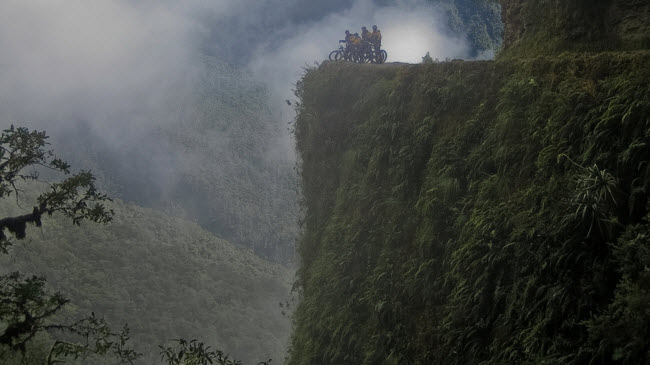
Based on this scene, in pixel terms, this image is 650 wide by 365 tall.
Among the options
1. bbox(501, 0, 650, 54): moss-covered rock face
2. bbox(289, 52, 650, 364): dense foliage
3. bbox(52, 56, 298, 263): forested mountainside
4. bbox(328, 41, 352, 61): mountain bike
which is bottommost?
bbox(289, 52, 650, 364): dense foliage

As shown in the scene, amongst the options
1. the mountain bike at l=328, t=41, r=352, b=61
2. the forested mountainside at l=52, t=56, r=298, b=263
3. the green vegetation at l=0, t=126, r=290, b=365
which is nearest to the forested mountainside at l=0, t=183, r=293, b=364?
the green vegetation at l=0, t=126, r=290, b=365

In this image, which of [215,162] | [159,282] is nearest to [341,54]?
[159,282]

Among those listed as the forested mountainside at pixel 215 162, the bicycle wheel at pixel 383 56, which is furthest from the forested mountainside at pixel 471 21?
the forested mountainside at pixel 215 162

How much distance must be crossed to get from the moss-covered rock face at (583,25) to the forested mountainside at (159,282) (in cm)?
5696

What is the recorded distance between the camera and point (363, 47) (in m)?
20.0

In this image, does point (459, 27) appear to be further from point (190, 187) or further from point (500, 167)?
point (190, 187)

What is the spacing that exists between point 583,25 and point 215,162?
10791cm

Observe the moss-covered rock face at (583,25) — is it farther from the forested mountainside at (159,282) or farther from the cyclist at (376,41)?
the forested mountainside at (159,282)

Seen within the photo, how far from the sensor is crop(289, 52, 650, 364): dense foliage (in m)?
5.78

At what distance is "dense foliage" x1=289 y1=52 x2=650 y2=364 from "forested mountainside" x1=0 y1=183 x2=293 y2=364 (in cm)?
5362

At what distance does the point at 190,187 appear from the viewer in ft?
359

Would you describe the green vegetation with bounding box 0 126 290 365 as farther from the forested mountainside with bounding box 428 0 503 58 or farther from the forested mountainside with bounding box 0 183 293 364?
the forested mountainside with bounding box 428 0 503 58

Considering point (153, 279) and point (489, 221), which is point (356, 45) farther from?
point (153, 279)

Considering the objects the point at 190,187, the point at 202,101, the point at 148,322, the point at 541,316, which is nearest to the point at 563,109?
the point at 541,316
